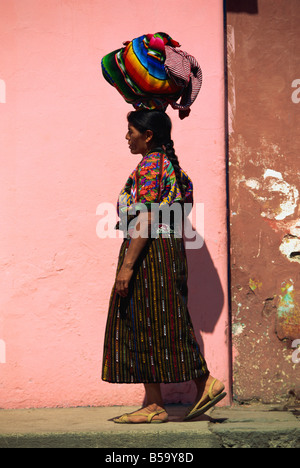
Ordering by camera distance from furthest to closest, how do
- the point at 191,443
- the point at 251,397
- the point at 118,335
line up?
the point at 251,397, the point at 118,335, the point at 191,443

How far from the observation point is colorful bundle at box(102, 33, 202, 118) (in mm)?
3838

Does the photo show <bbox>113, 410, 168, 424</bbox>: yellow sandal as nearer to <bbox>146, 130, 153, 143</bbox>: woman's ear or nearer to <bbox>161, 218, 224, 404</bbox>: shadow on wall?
<bbox>161, 218, 224, 404</bbox>: shadow on wall

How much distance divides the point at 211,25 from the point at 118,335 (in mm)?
2107

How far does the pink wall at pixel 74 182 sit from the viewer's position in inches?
176

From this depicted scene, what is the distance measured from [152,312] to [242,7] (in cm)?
216

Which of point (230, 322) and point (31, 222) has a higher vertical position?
point (31, 222)

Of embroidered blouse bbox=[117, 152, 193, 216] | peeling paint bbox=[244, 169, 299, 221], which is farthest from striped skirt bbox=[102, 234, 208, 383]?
peeling paint bbox=[244, 169, 299, 221]

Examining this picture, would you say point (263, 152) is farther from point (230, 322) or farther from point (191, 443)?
point (191, 443)

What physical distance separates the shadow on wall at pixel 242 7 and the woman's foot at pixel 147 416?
8.42ft

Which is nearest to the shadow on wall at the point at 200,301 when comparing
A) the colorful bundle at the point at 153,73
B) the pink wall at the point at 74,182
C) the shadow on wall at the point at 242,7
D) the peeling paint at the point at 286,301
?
the pink wall at the point at 74,182

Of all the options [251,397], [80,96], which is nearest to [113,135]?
[80,96]

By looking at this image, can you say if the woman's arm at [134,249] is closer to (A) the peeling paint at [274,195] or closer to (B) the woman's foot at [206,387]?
(B) the woman's foot at [206,387]

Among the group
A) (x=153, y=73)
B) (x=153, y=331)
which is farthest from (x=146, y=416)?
(x=153, y=73)

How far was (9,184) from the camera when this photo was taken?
179 inches
